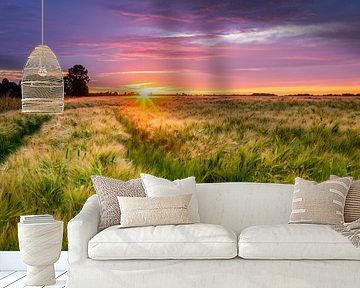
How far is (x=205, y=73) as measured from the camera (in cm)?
653

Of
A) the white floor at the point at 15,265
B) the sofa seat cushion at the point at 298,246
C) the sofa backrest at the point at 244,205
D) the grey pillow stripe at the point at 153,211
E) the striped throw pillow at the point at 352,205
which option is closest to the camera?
the sofa seat cushion at the point at 298,246

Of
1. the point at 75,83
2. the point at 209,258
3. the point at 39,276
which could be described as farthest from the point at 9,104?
the point at 209,258

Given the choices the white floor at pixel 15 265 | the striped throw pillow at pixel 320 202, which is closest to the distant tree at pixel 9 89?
the white floor at pixel 15 265

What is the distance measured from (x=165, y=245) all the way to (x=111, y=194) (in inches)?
28.2

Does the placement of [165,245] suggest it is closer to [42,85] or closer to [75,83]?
[42,85]

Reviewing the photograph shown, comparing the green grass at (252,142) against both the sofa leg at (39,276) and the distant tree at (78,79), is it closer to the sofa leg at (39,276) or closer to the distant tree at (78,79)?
the distant tree at (78,79)

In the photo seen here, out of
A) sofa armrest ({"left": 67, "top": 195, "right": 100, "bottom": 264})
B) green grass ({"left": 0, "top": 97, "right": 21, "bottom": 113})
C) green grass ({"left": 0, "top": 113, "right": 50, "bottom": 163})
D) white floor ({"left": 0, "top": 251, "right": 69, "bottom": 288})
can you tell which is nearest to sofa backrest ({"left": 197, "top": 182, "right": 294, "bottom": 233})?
sofa armrest ({"left": 67, "top": 195, "right": 100, "bottom": 264})

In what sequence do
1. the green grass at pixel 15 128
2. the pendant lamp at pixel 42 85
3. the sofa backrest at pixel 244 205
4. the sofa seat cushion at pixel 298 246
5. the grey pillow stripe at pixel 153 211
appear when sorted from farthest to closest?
the green grass at pixel 15 128, the pendant lamp at pixel 42 85, the sofa backrest at pixel 244 205, the grey pillow stripe at pixel 153 211, the sofa seat cushion at pixel 298 246

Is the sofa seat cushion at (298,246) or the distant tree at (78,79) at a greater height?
the distant tree at (78,79)

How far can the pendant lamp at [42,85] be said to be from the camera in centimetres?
565

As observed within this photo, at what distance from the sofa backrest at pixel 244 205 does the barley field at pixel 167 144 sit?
2.42 ft

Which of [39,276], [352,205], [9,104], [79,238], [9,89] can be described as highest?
[9,89]

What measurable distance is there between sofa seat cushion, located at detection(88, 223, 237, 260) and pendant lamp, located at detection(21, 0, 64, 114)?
127cm

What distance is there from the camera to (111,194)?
5.30m
